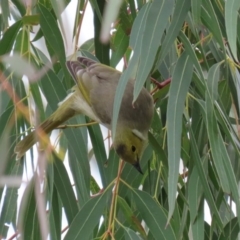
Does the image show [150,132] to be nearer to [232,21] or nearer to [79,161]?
[79,161]

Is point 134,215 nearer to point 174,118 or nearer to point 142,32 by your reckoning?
point 174,118

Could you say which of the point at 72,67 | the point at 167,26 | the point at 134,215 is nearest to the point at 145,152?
the point at 134,215

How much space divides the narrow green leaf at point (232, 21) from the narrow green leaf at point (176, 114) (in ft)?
0.54

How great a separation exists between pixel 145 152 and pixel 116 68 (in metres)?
0.29

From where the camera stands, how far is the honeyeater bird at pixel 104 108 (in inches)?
60.6

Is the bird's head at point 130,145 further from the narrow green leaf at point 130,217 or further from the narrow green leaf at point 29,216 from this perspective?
the narrow green leaf at point 29,216

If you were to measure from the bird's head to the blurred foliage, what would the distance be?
4 centimetres

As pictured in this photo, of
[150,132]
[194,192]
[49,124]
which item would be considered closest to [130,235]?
[194,192]

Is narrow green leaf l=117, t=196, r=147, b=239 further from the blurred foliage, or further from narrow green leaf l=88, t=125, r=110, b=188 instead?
narrow green leaf l=88, t=125, r=110, b=188

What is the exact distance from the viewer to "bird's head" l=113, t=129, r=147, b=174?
1.52 meters

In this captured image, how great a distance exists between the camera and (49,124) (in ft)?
5.46

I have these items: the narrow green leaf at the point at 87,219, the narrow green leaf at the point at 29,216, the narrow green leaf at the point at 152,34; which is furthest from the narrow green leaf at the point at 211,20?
the narrow green leaf at the point at 29,216

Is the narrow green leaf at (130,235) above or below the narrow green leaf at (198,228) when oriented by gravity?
above

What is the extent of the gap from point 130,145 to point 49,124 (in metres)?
0.25
